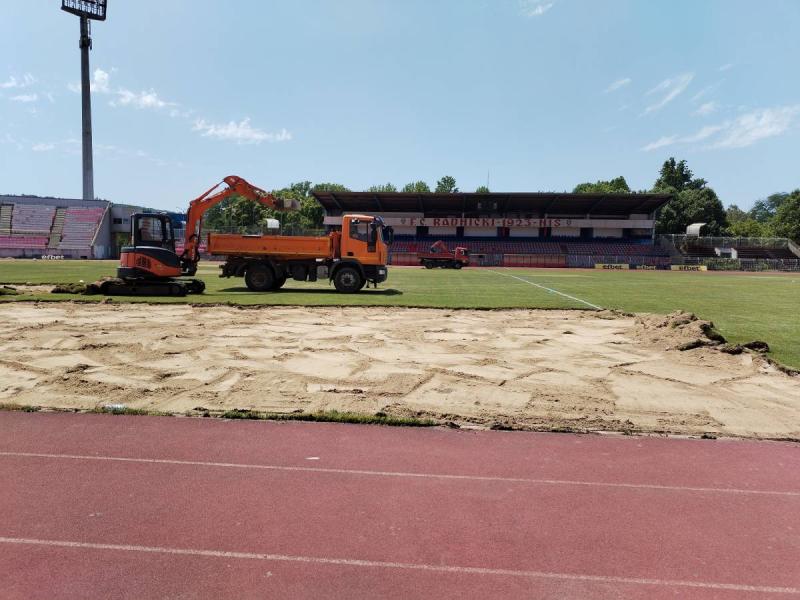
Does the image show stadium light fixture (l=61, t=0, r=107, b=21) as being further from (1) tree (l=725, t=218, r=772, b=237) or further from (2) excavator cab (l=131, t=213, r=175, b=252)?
(1) tree (l=725, t=218, r=772, b=237)

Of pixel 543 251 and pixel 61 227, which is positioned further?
pixel 61 227

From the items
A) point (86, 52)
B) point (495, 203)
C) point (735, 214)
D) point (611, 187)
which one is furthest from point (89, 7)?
point (735, 214)

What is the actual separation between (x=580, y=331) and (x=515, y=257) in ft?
177

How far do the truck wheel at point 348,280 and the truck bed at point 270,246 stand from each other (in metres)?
0.85

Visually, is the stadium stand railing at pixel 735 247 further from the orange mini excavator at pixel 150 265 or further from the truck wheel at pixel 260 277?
the orange mini excavator at pixel 150 265

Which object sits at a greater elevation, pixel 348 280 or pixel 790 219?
pixel 790 219

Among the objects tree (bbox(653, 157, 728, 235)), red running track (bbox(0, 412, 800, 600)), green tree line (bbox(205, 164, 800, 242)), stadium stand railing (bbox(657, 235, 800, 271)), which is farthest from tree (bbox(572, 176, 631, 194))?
red running track (bbox(0, 412, 800, 600))

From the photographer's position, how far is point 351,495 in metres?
4.24

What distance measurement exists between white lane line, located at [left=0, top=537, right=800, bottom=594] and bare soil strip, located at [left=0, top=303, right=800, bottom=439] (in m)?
2.66

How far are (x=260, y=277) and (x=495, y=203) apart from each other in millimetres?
53763

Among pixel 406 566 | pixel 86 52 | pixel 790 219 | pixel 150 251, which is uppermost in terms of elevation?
pixel 86 52

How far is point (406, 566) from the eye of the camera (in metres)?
3.31

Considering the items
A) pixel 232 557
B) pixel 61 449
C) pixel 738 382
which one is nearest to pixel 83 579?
pixel 232 557

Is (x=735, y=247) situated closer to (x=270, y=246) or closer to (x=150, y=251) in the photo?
(x=270, y=246)
